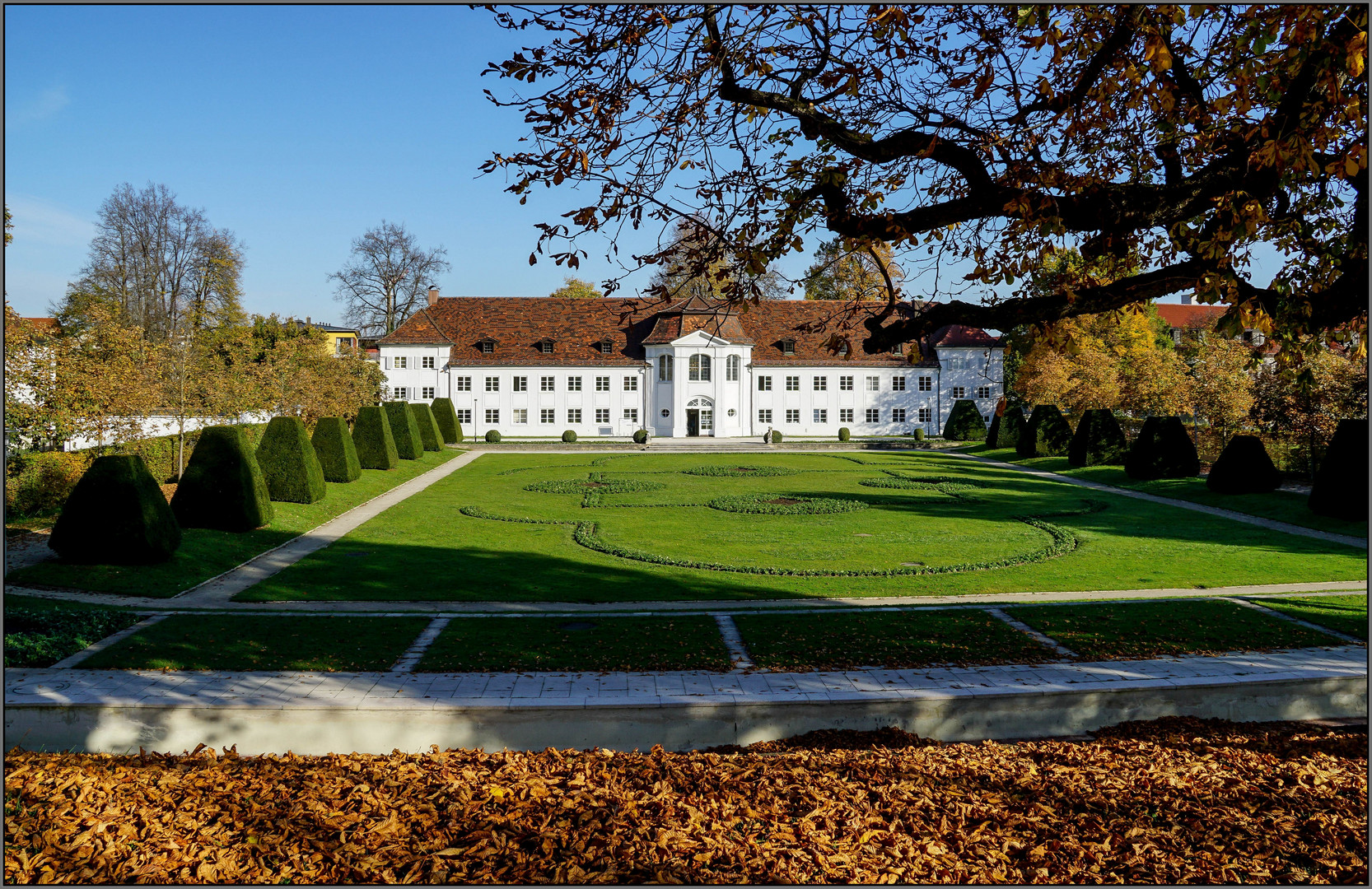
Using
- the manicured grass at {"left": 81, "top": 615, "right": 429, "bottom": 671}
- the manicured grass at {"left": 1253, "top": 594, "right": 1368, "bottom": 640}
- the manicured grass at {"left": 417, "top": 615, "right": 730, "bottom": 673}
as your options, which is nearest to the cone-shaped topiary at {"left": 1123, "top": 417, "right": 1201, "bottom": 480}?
the manicured grass at {"left": 1253, "top": 594, "right": 1368, "bottom": 640}

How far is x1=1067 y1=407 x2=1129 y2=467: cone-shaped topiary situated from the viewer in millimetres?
32531

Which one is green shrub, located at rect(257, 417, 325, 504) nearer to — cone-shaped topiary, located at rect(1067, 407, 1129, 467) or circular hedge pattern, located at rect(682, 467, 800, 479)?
circular hedge pattern, located at rect(682, 467, 800, 479)

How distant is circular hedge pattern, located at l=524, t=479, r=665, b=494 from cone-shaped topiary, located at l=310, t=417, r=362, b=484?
539 cm

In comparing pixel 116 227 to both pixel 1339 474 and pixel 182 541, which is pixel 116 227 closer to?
pixel 182 541

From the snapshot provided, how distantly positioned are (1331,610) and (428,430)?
3569cm

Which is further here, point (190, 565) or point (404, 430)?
point (404, 430)

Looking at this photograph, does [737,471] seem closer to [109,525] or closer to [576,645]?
[109,525]

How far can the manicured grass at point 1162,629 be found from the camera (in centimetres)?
941

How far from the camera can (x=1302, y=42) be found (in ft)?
18.0

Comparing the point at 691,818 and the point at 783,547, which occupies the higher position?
the point at 691,818

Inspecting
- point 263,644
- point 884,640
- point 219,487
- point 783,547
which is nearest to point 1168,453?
point 783,547

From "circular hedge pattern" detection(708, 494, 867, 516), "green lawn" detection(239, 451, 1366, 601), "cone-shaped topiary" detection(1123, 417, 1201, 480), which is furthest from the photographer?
"cone-shaped topiary" detection(1123, 417, 1201, 480)

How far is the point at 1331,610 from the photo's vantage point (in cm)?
1134

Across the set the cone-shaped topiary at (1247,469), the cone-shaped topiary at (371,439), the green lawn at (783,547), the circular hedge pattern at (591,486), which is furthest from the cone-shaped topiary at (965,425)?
the cone-shaped topiary at (371,439)
